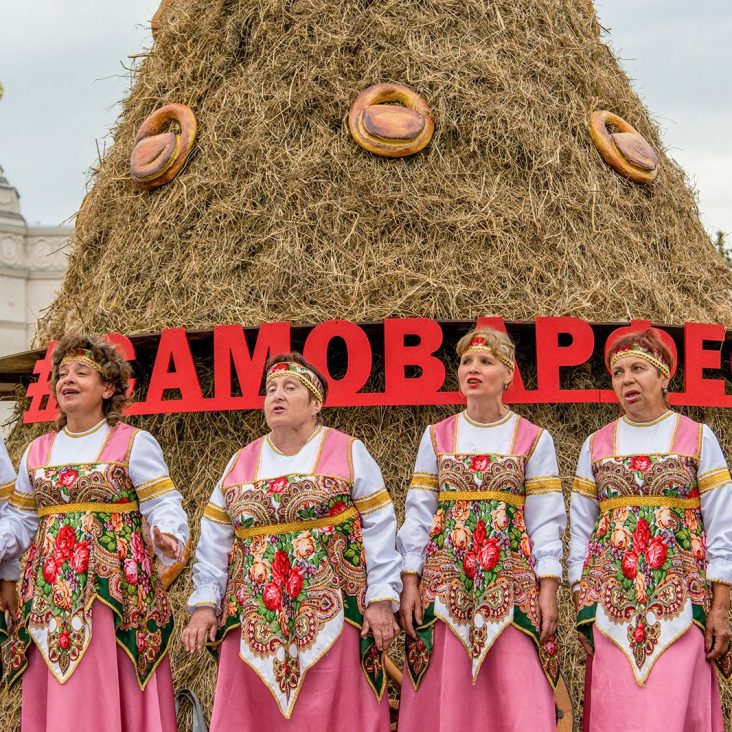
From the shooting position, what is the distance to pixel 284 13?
6.84 m

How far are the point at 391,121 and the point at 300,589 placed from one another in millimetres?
3290

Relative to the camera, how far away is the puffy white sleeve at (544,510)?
395 centimetres

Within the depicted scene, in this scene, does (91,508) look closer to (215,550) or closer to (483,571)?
(215,550)

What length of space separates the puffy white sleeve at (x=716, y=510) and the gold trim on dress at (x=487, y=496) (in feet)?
2.01

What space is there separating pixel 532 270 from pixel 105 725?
3335mm

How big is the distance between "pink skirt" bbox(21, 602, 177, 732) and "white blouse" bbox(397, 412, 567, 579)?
98 cm

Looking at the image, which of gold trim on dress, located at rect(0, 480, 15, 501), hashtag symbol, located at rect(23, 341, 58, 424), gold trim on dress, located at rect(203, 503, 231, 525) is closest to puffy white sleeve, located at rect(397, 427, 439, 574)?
gold trim on dress, located at rect(203, 503, 231, 525)

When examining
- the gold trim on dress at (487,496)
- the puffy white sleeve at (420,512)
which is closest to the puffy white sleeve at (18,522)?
the puffy white sleeve at (420,512)

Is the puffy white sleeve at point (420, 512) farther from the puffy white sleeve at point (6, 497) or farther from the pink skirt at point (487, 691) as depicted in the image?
the puffy white sleeve at point (6, 497)

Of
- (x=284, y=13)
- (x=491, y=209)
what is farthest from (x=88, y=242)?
(x=491, y=209)

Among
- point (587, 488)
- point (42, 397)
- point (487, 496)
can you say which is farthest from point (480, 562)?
point (42, 397)

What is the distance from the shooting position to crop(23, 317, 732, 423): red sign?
5629 millimetres

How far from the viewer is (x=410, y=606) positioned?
3.98 metres

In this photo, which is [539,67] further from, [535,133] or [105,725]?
[105,725]
